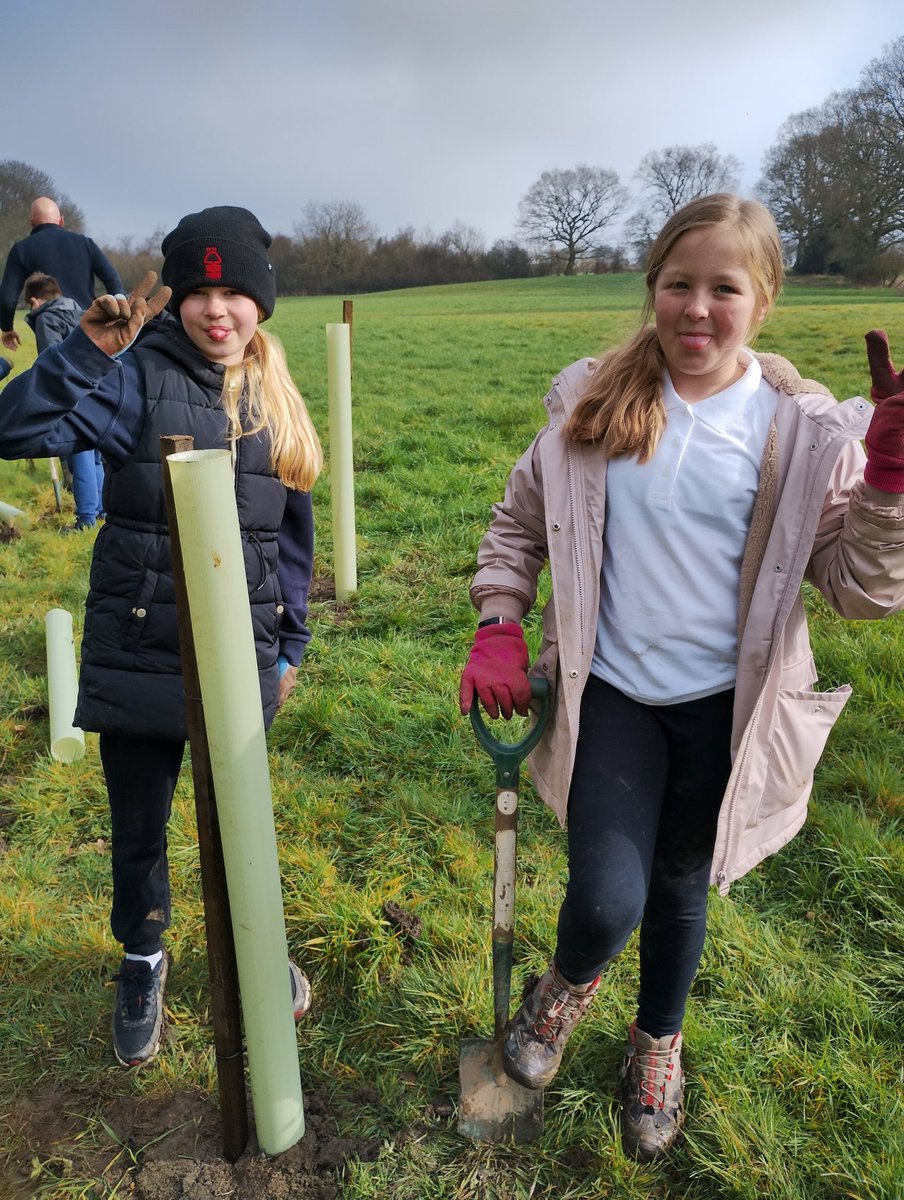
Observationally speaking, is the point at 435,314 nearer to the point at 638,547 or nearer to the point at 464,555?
the point at 464,555

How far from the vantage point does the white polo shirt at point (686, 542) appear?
178 cm

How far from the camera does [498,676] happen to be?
1.86 metres

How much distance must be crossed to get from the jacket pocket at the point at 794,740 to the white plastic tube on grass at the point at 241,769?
1.00 m

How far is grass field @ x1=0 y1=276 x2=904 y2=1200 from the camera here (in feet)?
6.41

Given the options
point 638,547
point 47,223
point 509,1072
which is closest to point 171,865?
point 509,1072

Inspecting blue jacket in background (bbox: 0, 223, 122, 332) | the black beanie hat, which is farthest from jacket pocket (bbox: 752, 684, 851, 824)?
blue jacket in background (bbox: 0, 223, 122, 332)

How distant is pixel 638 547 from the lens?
Result: 71.7 inches

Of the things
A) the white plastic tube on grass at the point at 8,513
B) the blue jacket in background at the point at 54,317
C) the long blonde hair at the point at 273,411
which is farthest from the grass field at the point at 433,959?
the blue jacket in background at the point at 54,317

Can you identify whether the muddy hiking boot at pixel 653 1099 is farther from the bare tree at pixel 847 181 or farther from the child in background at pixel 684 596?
the bare tree at pixel 847 181

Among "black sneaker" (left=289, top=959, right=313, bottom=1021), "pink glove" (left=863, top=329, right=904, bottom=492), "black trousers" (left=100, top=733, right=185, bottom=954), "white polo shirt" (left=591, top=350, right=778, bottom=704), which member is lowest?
"black sneaker" (left=289, top=959, right=313, bottom=1021)

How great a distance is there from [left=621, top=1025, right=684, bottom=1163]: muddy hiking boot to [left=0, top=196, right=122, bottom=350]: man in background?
250 inches

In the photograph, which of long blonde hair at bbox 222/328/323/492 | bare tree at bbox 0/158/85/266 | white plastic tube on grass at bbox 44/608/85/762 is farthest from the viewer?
bare tree at bbox 0/158/85/266

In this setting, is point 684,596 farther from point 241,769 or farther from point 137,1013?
point 137,1013

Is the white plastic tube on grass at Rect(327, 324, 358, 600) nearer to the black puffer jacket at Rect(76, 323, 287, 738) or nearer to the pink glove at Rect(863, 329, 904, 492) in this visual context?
the black puffer jacket at Rect(76, 323, 287, 738)
